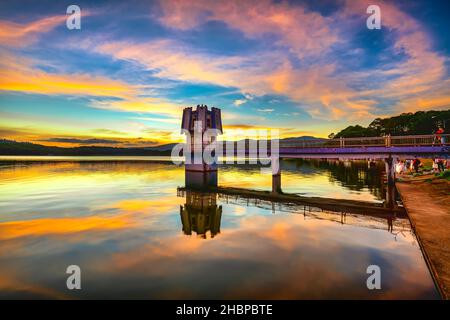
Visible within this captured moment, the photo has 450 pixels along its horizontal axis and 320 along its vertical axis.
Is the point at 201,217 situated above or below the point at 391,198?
below

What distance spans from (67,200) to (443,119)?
118646mm

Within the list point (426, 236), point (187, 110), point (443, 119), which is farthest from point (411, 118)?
point (426, 236)

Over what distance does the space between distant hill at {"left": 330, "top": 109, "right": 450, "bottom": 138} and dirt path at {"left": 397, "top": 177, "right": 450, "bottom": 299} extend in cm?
9607

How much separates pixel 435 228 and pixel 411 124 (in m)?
119

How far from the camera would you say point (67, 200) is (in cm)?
3044

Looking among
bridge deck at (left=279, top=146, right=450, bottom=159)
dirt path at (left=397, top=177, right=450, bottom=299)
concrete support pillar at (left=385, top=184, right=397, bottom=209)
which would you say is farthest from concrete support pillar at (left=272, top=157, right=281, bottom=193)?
dirt path at (left=397, top=177, right=450, bottom=299)

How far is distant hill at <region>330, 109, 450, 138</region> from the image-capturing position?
99250 mm

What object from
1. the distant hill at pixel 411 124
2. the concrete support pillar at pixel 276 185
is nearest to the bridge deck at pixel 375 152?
the concrete support pillar at pixel 276 185

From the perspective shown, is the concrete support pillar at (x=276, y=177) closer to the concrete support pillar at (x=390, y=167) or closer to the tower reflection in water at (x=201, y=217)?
the tower reflection in water at (x=201, y=217)

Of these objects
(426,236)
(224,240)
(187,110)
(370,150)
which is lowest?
(224,240)

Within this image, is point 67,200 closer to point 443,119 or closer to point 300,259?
point 300,259

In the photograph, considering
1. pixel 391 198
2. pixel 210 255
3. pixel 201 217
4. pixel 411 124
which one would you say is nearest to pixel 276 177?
pixel 391 198

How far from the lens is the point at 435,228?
44.7 ft

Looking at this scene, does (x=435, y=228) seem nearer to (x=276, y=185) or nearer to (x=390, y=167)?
(x=390, y=167)
